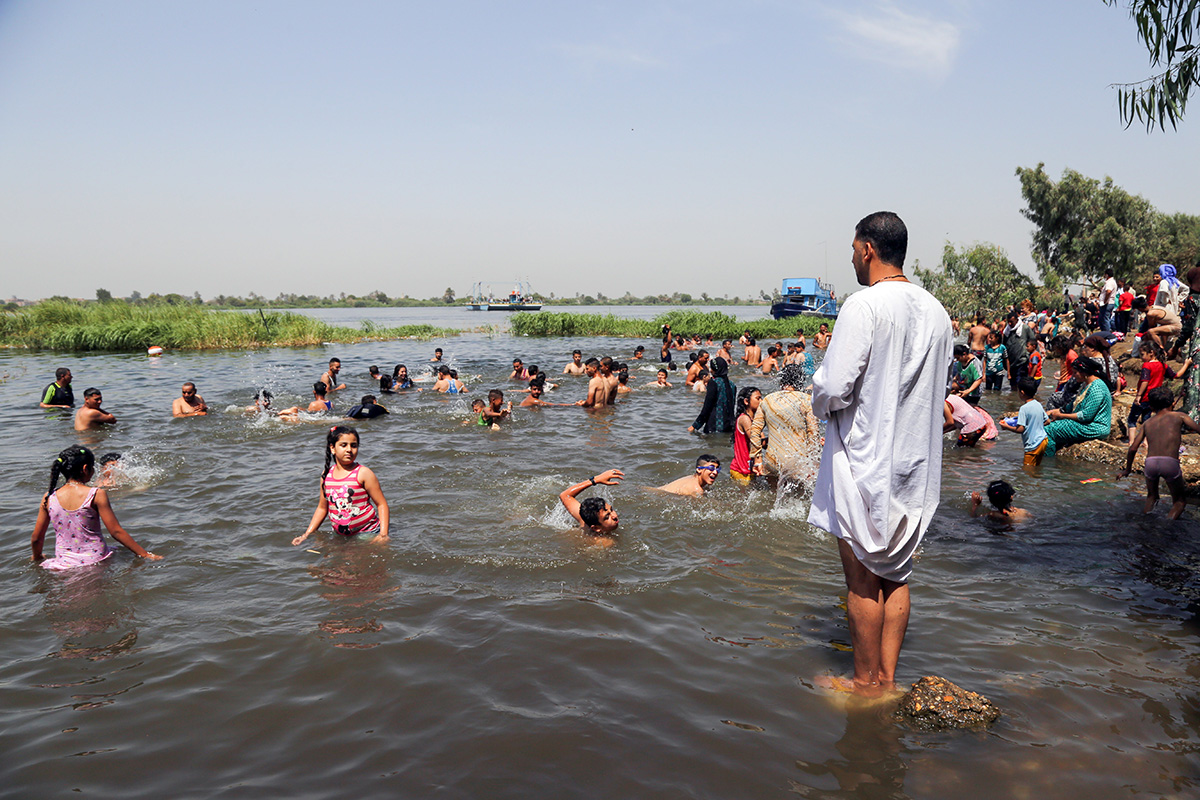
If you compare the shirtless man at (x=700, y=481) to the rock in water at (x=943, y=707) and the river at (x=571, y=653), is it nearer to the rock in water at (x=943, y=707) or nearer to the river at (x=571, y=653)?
the river at (x=571, y=653)

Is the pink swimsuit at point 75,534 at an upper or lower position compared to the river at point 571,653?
upper

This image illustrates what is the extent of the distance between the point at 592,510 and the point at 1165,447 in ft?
19.3

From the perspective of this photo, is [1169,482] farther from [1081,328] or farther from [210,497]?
[1081,328]

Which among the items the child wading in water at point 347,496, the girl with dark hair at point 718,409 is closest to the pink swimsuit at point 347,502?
the child wading in water at point 347,496

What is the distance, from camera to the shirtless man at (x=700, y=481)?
23.8ft

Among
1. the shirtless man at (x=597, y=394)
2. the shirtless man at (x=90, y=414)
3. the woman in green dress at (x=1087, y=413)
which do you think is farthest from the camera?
the shirtless man at (x=597, y=394)

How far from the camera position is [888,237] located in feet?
10.4

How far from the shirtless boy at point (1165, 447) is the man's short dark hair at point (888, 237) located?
5628 mm

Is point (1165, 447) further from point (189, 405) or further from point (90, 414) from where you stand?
point (90, 414)

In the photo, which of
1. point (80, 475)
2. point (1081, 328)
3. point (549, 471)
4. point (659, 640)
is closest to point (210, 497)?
point (80, 475)

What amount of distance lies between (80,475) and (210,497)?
269cm

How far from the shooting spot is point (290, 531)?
22.1 ft

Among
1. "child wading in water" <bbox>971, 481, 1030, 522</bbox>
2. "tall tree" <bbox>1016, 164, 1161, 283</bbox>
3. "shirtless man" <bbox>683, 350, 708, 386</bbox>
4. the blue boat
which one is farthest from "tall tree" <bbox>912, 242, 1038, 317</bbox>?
"child wading in water" <bbox>971, 481, 1030, 522</bbox>

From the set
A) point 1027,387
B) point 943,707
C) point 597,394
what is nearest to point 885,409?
point 943,707
